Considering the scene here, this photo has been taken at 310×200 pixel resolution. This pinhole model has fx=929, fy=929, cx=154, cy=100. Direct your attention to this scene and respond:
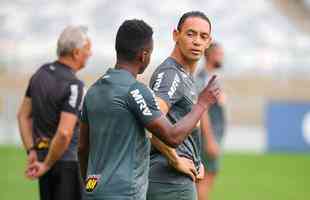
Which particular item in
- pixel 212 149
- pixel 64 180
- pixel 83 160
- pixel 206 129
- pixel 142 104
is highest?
pixel 142 104

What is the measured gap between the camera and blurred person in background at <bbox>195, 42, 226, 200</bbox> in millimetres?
11977

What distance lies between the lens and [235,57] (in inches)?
1110

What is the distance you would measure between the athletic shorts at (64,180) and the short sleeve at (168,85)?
6.54 ft

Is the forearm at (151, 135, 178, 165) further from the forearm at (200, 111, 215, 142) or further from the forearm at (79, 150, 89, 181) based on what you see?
the forearm at (200, 111, 215, 142)

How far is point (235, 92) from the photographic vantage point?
26844mm

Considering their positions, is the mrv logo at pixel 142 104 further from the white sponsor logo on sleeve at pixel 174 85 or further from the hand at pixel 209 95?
the white sponsor logo on sleeve at pixel 174 85

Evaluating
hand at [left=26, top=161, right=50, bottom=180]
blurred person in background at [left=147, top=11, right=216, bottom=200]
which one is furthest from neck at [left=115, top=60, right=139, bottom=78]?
hand at [left=26, top=161, right=50, bottom=180]

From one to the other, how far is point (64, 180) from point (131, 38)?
9.13 feet

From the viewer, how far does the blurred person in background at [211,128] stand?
39.3 ft

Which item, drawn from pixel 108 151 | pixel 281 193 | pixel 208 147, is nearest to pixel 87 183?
pixel 108 151

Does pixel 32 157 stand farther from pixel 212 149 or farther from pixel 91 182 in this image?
pixel 212 149

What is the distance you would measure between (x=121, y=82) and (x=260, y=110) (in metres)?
18.9

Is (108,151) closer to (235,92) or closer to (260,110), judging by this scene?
(260,110)

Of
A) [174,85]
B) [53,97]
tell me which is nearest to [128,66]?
[174,85]
